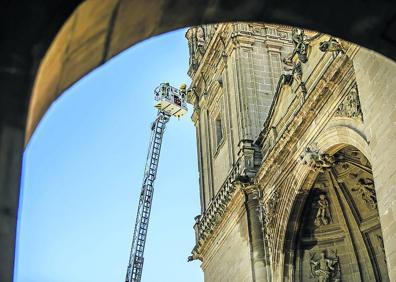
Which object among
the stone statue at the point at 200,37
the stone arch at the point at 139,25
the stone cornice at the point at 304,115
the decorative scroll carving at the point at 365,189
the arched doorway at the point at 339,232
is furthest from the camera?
the stone statue at the point at 200,37

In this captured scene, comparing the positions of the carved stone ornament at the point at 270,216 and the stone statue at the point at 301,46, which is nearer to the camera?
the stone statue at the point at 301,46

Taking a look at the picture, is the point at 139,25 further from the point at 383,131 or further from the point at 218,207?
the point at 218,207

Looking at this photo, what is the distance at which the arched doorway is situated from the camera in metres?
21.8

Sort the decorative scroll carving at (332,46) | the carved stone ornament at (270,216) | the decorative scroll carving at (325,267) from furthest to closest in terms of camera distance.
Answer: the carved stone ornament at (270,216) → the decorative scroll carving at (325,267) → the decorative scroll carving at (332,46)

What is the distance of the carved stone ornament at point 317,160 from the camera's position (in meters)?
20.5

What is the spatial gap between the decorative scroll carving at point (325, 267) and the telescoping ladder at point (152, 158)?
3484 centimetres

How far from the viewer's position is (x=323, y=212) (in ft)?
74.3

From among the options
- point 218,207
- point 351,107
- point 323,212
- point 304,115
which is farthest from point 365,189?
point 218,207

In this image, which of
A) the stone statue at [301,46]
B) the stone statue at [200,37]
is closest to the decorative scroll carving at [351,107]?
the stone statue at [301,46]

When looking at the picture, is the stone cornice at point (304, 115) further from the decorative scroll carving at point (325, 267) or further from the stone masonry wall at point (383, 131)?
the decorative scroll carving at point (325, 267)

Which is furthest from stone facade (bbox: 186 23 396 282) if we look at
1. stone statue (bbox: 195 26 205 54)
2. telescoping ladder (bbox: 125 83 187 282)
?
telescoping ladder (bbox: 125 83 187 282)

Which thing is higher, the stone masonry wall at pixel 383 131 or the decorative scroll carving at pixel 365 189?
the decorative scroll carving at pixel 365 189

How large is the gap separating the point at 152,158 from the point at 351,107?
44.8 m

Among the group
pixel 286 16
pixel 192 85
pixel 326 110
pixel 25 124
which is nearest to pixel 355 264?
pixel 326 110
